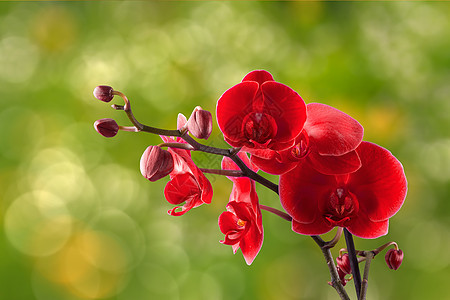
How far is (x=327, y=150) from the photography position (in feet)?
1.08

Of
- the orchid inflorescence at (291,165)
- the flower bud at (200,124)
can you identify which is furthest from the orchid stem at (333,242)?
the flower bud at (200,124)

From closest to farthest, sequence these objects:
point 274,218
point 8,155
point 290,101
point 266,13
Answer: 1. point 290,101
2. point 274,218
3. point 8,155
4. point 266,13

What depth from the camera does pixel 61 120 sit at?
1.34 metres

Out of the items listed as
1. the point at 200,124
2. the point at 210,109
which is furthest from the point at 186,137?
the point at 210,109

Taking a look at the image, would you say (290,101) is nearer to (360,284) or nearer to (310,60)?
(360,284)

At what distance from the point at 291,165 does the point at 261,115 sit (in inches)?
1.6

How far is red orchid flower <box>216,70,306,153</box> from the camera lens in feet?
1.04

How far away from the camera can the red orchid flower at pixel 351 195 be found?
1.12 ft

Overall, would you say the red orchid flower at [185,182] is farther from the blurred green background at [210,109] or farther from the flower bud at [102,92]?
the blurred green background at [210,109]

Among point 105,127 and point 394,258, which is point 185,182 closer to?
point 105,127

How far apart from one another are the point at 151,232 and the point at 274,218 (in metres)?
0.30

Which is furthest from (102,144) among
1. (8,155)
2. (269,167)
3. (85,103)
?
(269,167)

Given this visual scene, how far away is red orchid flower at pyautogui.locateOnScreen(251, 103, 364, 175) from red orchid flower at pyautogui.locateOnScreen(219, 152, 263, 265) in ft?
0.10

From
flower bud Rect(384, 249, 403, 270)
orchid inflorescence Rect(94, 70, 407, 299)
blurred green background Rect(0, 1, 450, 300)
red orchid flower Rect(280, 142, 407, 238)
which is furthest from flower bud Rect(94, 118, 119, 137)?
blurred green background Rect(0, 1, 450, 300)
